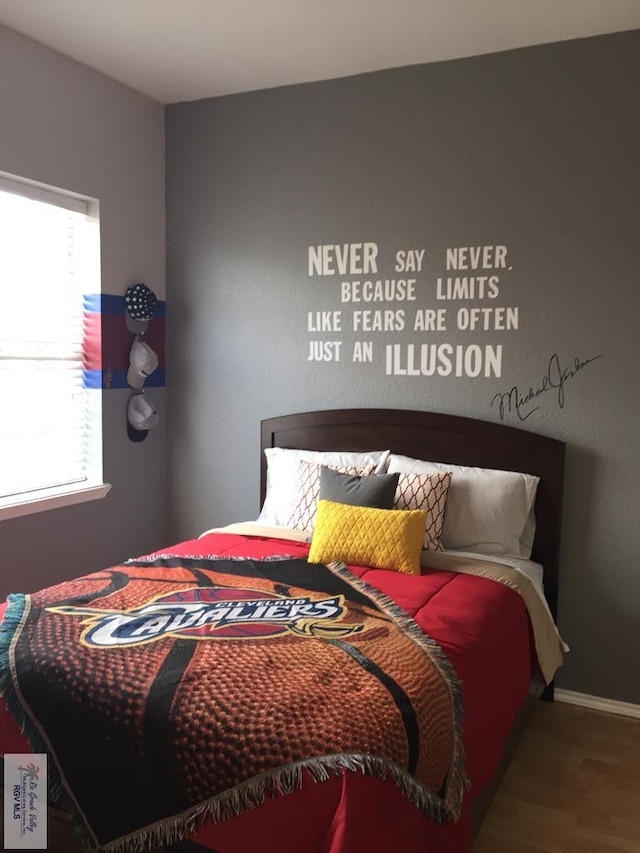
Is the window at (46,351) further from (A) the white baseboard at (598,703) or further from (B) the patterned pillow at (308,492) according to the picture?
(A) the white baseboard at (598,703)

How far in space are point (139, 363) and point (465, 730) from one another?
2.33 meters

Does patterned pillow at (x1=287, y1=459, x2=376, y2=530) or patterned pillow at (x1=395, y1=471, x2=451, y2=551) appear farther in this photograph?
patterned pillow at (x1=287, y1=459, x2=376, y2=530)

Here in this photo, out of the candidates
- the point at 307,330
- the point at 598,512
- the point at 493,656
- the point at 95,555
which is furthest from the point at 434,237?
the point at 95,555

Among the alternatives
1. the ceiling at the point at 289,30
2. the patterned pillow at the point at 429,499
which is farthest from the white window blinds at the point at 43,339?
the patterned pillow at the point at 429,499

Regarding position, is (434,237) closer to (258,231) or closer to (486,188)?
(486,188)

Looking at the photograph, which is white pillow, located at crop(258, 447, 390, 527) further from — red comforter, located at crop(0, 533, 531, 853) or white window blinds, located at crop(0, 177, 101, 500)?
white window blinds, located at crop(0, 177, 101, 500)

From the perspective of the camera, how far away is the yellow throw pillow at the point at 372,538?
2660 millimetres

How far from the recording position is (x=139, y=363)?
3.56 metres

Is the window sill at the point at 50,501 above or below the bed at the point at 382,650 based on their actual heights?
above

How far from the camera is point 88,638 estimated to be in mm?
1975

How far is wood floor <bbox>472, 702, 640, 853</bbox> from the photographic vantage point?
84.4 inches

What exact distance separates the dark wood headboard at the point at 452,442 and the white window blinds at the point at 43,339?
0.94m

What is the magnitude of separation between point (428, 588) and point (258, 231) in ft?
6.37

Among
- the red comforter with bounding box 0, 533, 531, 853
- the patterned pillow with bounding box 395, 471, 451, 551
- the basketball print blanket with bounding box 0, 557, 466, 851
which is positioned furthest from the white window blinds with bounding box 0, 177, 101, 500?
the patterned pillow with bounding box 395, 471, 451, 551
